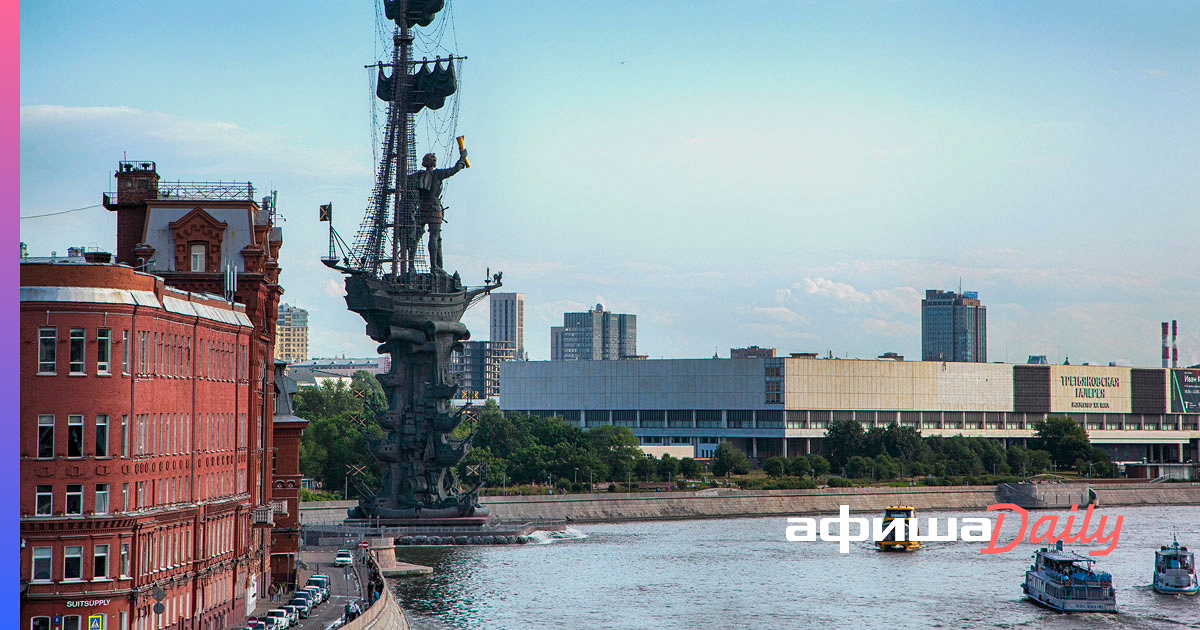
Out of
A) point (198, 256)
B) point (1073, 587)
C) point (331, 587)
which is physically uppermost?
point (198, 256)

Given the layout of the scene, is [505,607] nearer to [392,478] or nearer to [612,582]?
[612,582]

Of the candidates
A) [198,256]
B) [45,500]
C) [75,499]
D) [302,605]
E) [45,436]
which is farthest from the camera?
[198,256]

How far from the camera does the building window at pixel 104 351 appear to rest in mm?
54281

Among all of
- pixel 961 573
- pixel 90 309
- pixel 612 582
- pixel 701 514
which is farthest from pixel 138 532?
pixel 701 514

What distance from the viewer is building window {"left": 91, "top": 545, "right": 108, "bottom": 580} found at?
5381cm

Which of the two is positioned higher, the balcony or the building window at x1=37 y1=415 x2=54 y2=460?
the building window at x1=37 y1=415 x2=54 y2=460

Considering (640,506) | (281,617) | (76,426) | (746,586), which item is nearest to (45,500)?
(76,426)

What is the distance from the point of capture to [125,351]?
55312 millimetres

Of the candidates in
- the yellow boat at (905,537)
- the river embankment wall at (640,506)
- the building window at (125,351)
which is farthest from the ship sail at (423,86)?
the building window at (125,351)

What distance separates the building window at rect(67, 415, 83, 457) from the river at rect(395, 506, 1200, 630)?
3908 centimetres

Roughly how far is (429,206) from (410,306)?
1084 cm

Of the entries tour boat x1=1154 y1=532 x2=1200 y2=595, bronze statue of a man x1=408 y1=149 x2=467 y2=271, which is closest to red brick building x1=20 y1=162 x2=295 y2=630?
tour boat x1=1154 y1=532 x2=1200 y2=595

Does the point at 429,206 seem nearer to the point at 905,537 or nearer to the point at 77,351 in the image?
the point at 905,537

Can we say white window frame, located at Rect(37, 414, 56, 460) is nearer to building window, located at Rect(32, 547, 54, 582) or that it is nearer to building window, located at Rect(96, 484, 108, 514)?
building window, located at Rect(96, 484, 108, 514)
